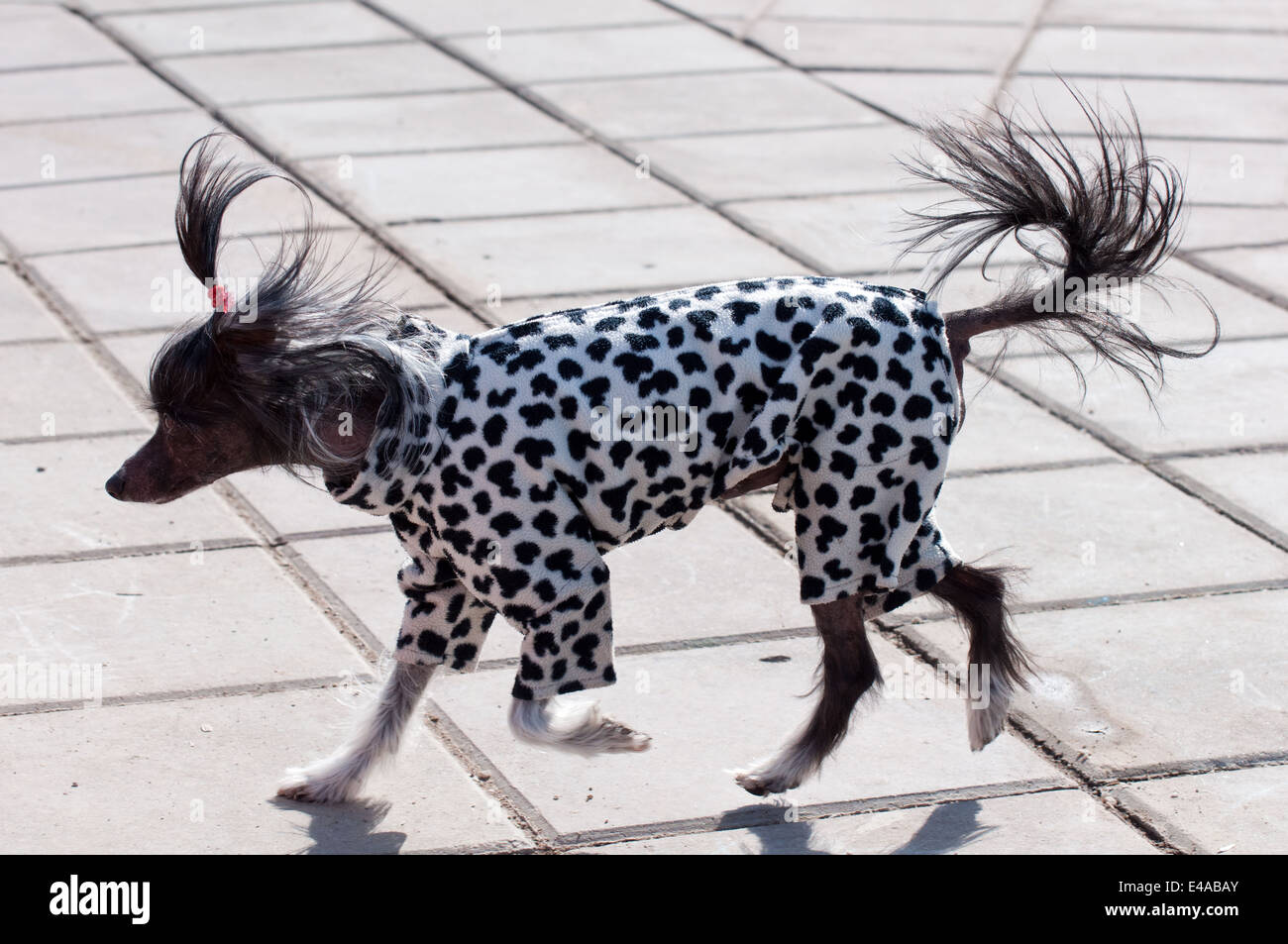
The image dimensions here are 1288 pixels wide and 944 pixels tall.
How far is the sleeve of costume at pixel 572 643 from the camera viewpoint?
13.0 feet

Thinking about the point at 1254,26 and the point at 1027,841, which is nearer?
the point at 1027,841

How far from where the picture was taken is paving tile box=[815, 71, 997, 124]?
33.2ft

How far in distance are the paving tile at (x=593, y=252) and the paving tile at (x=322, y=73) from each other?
246cm

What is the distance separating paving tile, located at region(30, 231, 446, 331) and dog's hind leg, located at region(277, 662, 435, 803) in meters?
3.11

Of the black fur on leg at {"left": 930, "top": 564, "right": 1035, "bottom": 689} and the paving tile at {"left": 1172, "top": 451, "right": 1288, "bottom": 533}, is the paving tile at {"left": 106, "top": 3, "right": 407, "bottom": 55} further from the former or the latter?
the black fur on leg at {"left": 930, "top": 564, "right": 1035, "bottom": 689}

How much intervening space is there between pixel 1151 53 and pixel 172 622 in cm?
839

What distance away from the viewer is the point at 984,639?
4.50 m

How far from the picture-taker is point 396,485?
3945mm

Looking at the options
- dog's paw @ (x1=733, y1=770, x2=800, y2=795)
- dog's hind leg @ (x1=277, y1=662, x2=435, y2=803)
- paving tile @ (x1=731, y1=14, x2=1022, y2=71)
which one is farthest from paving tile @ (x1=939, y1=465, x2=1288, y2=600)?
paving tile @ (x1=731, y1=14, x2=1022, y2=71)

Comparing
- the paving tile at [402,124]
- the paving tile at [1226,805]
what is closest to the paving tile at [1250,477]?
the paving tile at [1226,805]

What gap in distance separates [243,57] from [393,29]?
1147 millimetres

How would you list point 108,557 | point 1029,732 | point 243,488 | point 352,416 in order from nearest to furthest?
point 352,416, point 1029,732, point 108,557, point 243,488

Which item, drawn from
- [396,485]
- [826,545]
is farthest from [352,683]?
[826,545]

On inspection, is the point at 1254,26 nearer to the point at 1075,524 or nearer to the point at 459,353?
the point at 1075,524
